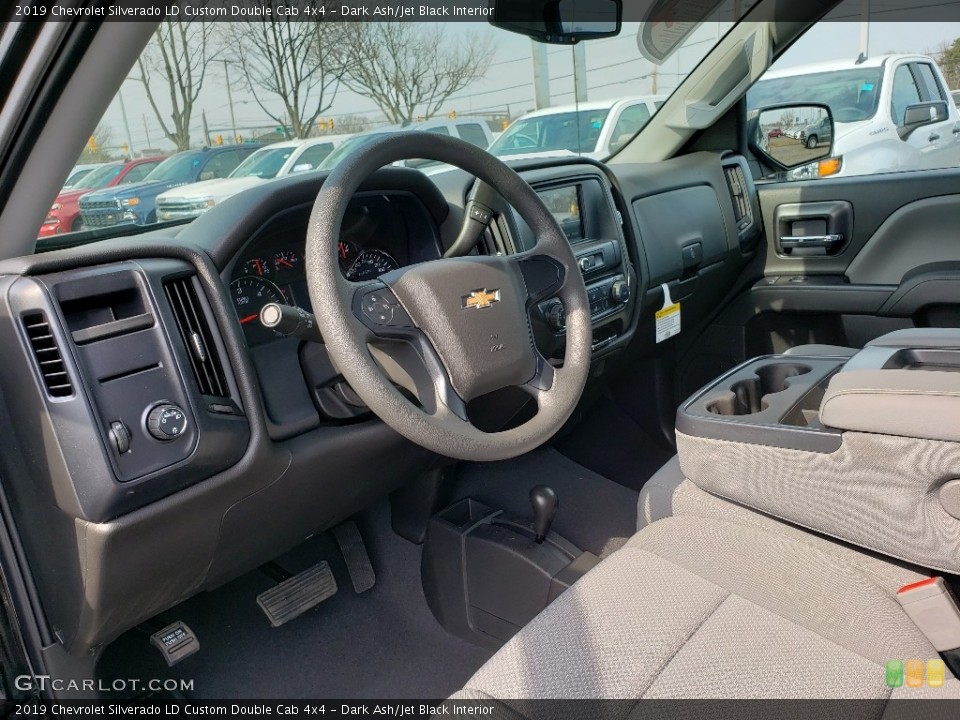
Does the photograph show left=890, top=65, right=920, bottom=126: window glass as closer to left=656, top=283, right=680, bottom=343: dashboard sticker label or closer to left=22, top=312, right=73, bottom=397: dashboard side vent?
left=656, top=283, right=680, bottom=343: dashboard sticker label

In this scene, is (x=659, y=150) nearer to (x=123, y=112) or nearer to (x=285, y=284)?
(x=285, y=284)

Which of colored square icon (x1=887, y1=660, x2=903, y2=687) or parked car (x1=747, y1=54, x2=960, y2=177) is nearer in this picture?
colored square icon (x1=887, y1=660, x2=903, y2=687)

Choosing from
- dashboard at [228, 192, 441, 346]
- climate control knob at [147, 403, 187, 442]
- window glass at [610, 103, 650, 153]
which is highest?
window glass at [610, 103, 650, 153]

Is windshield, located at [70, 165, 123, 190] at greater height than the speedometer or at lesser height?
greater

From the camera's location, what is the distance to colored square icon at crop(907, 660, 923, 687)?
1111mm

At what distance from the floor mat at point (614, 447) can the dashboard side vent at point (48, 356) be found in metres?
1.82

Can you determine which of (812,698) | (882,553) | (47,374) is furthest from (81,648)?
(882,553)

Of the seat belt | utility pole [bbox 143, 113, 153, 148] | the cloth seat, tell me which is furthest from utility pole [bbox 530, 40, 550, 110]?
the seat belt

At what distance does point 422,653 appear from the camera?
7.20 feet

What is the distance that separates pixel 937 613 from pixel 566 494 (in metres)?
1.52

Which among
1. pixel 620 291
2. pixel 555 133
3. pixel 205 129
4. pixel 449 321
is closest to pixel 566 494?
pixel 620 291

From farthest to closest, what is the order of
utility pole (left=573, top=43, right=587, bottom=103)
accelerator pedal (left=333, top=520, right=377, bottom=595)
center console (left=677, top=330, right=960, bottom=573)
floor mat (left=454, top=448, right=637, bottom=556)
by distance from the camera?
1. utility pole (left=573, top=43, right=587, bottom=103)
2. floor mat (left=454, top=448, right=637, bottom=556)
3. accelerator pedal (left=333, top=520, right=377, bottom=595)
4. center console (left=677, top=330, right=960, bottom=573)

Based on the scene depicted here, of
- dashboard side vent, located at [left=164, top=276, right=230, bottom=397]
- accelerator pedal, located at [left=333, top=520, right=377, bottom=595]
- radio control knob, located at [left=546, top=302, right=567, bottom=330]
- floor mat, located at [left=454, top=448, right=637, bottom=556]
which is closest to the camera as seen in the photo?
dashboard side vent, located at [left=164, top=276, right=230, bottom=397]

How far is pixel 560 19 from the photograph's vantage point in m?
2.19
